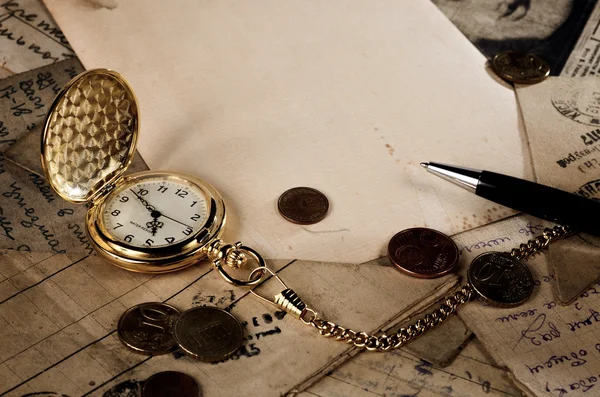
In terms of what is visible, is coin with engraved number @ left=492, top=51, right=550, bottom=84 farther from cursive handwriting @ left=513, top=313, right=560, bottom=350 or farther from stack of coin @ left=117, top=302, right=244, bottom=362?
stack of coin @ left=117, top=302, right=244, bottom=362

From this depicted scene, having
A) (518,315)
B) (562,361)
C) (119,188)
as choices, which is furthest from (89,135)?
(562,361)

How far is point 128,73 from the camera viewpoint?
272cm

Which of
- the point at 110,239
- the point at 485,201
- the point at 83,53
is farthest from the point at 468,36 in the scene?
the point at 110,239

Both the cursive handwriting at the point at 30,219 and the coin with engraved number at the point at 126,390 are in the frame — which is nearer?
the coin with engraved number at the point at 126,390

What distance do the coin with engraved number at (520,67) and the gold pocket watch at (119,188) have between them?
1330 millimetres

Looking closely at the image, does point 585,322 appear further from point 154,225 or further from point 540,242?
point 154,225

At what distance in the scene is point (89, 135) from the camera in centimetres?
212

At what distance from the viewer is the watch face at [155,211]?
2035mm

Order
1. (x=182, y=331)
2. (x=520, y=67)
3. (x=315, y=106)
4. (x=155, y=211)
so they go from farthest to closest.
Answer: (x=520, y=67) → (x=315, y=106) → (x=155, y=211) → (x=182, y=331)

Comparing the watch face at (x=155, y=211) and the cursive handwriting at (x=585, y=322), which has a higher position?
the watch face at (x=155, y=211)

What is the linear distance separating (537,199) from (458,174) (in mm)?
252

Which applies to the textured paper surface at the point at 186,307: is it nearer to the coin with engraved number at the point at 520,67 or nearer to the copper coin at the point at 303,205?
the copper coin at the point at 303,205

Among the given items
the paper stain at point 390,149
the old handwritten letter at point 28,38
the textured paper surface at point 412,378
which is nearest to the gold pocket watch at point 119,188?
the textured paper surface at point 412,378

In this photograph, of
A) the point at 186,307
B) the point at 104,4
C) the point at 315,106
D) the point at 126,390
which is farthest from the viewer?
the point at 104,4
